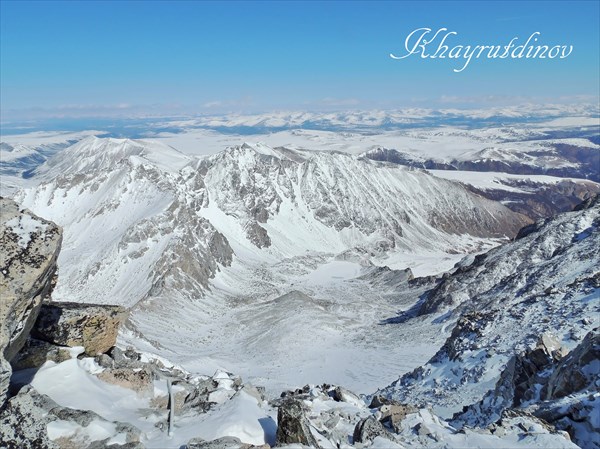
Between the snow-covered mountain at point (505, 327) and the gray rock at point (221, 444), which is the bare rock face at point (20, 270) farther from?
the snow-covered mountain at point (505, 327)

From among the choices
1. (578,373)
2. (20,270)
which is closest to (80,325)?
(20,270)

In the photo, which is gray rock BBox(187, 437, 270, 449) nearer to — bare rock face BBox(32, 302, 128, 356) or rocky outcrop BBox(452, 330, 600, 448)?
bare rock face BBox(32, 302, 128, 356)

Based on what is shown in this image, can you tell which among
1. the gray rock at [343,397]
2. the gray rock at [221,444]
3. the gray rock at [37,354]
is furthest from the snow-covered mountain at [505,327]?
the gray rock at [37,354]

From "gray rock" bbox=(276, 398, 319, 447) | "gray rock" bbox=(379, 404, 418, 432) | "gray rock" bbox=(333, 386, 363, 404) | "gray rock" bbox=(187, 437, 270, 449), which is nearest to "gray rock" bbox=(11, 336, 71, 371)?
"gray rock" bbox=(187, 437, 270, 449)

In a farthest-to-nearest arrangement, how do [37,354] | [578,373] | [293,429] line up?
1. [578,373]
2. [37,354]
3. [293,429]

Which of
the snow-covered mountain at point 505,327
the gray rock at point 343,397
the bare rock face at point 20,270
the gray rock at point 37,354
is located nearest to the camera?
the bare rock face at point 20,270

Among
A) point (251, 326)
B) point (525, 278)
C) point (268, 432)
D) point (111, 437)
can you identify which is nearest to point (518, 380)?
point (268, 432)

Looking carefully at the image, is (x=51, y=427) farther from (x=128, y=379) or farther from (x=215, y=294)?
(x=215, y=294)
